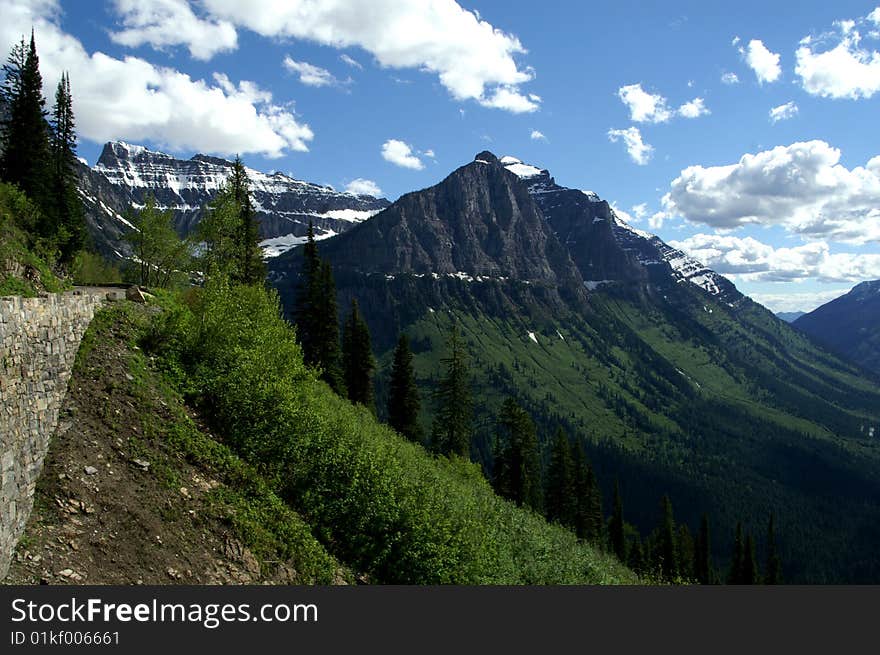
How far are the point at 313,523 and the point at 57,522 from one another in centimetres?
833

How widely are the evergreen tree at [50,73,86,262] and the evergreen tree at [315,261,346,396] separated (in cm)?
2548

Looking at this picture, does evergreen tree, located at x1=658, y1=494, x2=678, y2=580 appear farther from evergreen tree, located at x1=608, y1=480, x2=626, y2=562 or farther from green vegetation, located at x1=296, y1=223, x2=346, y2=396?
green vegetation, located at x1=296, y1=223, x2=346, y2=396

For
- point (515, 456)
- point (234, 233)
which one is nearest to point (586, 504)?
point (515, 456)

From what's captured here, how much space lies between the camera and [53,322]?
660 inches

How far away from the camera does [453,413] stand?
200 ft

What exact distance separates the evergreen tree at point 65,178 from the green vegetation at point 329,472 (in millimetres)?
41338

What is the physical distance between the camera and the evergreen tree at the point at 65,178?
58606 millimetres

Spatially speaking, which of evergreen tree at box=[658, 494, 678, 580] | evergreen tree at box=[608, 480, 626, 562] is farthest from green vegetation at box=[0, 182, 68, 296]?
evergreen tree at box=[658, 494, 678, 580]

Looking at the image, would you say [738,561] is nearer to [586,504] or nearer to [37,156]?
[586,504]

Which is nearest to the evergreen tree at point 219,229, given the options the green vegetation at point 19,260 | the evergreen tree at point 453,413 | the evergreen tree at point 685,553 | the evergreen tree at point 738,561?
the green vegetation at point 19,260

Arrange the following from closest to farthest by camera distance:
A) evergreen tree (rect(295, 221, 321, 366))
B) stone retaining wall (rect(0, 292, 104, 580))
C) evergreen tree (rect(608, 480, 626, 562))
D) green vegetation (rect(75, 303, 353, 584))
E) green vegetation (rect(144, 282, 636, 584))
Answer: stone retaining wall (rect(0, 292, 104, 580))
green vegetation (rect(75, 303, 353, 584))
green vegetation (rect(144, 282, 636, 584))
evergreen tree (rect(295, 221, 321, 366))
evergreen tree (rect(608, 480, 626, 562))

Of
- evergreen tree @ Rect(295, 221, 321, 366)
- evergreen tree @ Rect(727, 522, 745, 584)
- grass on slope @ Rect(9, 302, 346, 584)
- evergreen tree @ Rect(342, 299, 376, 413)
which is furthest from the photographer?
evergreen tree @ Rect(727, 522, 745, 584)

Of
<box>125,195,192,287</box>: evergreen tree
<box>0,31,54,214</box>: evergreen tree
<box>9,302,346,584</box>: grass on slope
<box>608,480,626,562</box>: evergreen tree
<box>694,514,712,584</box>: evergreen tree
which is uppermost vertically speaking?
<box>0,31,54,214</box>: evergreen tree

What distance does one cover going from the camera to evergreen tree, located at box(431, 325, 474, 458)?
200 feet
